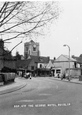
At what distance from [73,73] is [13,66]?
54.1 feet

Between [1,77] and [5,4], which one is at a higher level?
[5,4]

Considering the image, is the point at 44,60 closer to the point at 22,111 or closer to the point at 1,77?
the point at 1,77

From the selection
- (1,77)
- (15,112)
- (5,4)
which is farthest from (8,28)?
(1,77)

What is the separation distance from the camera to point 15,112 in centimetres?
820

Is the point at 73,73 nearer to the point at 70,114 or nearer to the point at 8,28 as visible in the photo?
the point at 8,28

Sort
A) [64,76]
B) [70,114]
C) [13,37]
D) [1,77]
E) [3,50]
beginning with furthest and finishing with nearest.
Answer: [64,76]
[1,77]
[3,50]
[13,37]
[70,114]

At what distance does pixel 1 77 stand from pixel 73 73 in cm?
3340

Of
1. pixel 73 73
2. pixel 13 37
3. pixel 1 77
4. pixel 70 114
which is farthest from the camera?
pixel 73 73

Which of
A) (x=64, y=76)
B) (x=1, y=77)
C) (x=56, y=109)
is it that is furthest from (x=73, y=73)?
(x=56, y=109)

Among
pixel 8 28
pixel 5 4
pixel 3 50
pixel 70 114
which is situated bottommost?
pixel 70 114

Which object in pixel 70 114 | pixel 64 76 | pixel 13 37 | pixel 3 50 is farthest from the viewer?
pixel 64 76

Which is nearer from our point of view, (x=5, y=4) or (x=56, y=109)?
(x=56, y=109)

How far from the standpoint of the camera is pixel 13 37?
1282 cm

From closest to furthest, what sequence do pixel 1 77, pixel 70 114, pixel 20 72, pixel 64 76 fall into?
pixel 70 114, pixel 1 77, pixel 64 76, pixel 20 72
